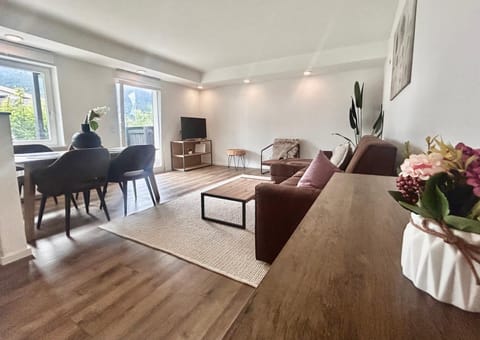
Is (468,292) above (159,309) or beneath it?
above

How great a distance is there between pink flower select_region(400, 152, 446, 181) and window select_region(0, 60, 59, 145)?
4.52m

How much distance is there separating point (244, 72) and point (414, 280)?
212 inches

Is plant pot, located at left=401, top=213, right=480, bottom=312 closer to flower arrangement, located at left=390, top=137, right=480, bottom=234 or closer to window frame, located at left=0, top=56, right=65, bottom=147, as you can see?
flower arrangement, located at left=390, top=137, right=480, bottom=234

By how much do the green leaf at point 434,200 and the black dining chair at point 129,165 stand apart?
2893 mm

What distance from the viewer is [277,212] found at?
5.49 feet

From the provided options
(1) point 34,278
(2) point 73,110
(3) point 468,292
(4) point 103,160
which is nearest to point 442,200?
(3) point 468,292

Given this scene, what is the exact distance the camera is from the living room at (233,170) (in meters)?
0.47

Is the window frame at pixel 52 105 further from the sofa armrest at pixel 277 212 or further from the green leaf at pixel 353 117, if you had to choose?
the green leaf at pixel 353 117

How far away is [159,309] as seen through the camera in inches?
55.4

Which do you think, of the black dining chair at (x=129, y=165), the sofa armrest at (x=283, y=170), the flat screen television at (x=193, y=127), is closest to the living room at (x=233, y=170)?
the sofa armrest at (x=283, y=170)

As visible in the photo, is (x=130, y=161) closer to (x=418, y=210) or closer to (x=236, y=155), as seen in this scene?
(x=418, y=210)

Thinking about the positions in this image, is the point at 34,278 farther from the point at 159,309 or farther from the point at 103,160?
the point at 103,160

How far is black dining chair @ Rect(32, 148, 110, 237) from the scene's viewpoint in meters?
2.16

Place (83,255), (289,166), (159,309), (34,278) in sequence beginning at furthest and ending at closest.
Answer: (289,166) < (83,255) < (34,278) < (159,309)
